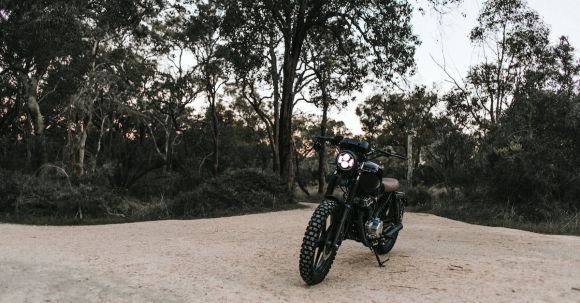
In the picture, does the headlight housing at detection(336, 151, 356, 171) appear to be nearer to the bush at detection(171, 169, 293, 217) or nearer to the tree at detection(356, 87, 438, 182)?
the bush at detection(171, 169, 293, 217)

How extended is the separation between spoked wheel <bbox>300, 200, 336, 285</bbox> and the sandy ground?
11cm

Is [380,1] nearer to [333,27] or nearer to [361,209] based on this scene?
[333,27]

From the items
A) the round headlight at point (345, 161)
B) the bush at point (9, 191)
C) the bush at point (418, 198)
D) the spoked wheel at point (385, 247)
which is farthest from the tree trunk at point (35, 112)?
the round headlight at point (345, 161)

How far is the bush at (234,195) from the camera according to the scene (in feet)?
36.4

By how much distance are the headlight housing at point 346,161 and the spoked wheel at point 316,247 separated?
300mm

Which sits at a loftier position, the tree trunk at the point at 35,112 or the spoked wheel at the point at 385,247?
the tree trunk at the point at 35,112

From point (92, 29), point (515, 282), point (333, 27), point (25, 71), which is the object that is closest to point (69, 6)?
point (92, 29)

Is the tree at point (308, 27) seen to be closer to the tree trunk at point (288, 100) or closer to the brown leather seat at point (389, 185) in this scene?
the tree trunk at point (288, 100)

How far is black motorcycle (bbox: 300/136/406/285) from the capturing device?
143 inches

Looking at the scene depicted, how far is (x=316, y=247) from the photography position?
363 cm

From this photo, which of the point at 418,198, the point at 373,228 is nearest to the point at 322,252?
the point at 373,228

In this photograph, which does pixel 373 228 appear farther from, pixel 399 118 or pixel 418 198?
pixel 399 118

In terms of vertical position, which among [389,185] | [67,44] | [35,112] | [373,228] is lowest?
[373,228]

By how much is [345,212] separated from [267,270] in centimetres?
101
